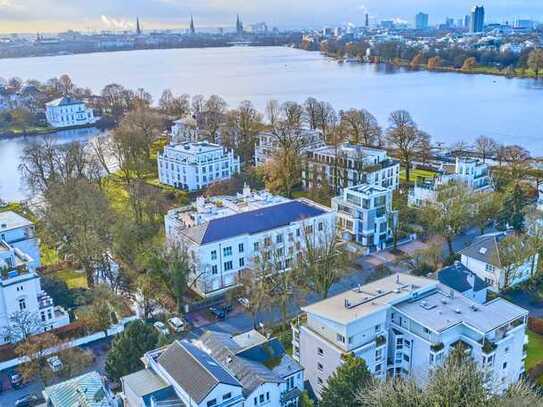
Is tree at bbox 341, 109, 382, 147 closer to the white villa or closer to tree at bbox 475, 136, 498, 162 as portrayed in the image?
tree at bbox 475, 136, 498, 162

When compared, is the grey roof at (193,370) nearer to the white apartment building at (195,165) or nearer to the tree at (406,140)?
the white apartment building at (195,165)

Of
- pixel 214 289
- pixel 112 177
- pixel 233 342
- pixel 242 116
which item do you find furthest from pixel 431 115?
pixel 233 342

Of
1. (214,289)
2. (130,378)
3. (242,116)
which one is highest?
(242,116)

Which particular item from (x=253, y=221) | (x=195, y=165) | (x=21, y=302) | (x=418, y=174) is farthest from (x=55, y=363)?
(x=418, y=174)

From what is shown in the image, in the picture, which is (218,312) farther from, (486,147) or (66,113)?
(66,113)

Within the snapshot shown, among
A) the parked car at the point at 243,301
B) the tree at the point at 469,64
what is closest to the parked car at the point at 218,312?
the parked car at the point at 243,301

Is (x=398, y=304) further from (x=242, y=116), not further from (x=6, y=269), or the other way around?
(x=242, y=116)
